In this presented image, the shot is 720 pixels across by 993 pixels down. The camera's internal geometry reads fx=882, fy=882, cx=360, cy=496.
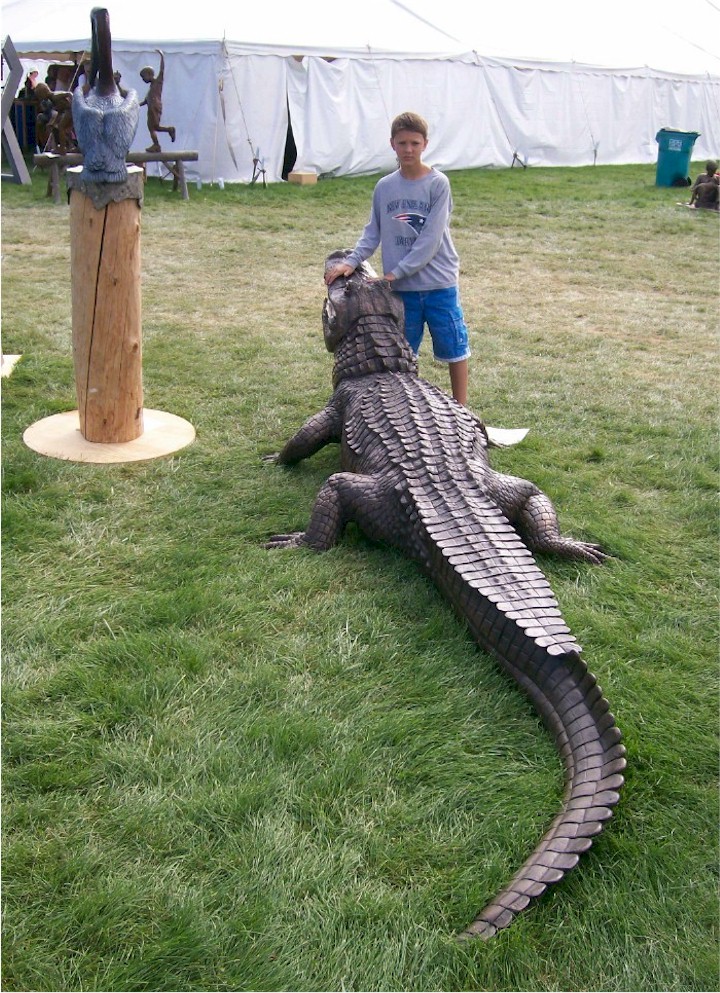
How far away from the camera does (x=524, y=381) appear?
5395 mm

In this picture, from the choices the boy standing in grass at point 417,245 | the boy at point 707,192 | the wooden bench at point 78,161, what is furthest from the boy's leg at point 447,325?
the boy at point 707,192

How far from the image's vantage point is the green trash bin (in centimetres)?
1355

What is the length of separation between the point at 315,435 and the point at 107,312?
1124 millimetres

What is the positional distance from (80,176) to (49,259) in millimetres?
4246

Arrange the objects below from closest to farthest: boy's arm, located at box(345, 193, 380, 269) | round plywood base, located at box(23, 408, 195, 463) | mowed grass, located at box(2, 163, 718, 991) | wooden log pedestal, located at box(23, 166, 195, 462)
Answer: mowed grass, located at box(2, 163, 718, 991)
wooden log pedestal, located at box(23, 166, 195, 462)
round plywood base, located at box(23, 408, 195, 463)
boy's arm, located at box(345, 193, 380, 269)

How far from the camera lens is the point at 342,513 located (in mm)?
3367

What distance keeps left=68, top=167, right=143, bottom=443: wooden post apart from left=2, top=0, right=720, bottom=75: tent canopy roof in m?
9.53

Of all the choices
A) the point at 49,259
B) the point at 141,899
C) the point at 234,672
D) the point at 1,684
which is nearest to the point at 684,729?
the point at 234,672

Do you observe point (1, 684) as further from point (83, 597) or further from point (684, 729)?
point (684, 729)

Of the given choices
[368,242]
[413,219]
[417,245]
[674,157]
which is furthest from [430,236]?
[674,157]

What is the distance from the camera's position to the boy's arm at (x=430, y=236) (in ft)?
13.6

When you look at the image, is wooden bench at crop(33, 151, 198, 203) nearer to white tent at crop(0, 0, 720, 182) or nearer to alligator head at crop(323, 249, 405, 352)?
white tent at crop(0, 0, 720, 182)

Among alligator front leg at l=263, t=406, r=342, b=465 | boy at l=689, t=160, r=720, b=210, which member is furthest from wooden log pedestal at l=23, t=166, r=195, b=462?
boy at l=689, t=160, r=720, b=210

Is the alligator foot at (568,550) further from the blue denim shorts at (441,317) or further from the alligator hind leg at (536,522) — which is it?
the blue denim shorts at (441,317)
